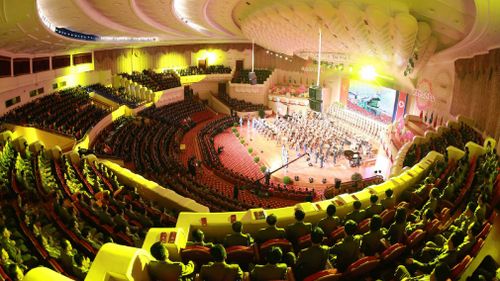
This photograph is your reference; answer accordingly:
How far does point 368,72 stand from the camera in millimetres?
19219

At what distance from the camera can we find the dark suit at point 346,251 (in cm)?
400

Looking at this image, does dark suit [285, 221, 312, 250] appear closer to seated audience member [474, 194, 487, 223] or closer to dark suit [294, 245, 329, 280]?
dark suit [294, 245, 329, 280]

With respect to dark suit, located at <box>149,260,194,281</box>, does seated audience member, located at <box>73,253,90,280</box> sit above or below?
below

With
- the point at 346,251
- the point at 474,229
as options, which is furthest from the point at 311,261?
the point at 474,229

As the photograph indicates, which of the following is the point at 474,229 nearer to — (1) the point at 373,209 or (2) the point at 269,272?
(1) the point at 373,209

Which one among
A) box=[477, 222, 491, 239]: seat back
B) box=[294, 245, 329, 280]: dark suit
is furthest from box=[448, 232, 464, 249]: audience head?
box=[294, 245, 329, 280]: dark suit

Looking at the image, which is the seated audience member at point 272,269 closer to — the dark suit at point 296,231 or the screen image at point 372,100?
the dark suit at point 296,231

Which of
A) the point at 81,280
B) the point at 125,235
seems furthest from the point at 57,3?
the point at 81,280

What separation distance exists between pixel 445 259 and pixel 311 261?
1.38 metres

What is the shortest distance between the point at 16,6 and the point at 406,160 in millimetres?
10909

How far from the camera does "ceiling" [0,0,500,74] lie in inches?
388

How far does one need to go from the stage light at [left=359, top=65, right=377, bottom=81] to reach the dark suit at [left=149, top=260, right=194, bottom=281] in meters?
17.3

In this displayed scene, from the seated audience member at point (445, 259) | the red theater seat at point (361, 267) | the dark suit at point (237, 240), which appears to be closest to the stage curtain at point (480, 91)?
the seated audience member at point (445, 259)

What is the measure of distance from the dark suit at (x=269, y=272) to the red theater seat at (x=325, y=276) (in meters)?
0.28
